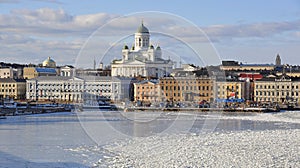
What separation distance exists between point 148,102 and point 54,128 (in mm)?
Result: 15951

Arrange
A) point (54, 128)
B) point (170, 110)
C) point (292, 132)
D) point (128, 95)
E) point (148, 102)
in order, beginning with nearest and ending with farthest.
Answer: point (292, 132)
point (54, 128)
point (170, 110)
point (148, 102)
point (128, 95)

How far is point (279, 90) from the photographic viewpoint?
1228 inches

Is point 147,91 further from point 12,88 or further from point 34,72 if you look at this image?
point 34,72

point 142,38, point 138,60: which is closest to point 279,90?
point 142,38

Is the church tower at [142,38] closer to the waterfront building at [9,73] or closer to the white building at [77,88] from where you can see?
the white building at [77,88]

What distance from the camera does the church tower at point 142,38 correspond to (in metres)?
31.0

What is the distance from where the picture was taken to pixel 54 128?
13898 mm

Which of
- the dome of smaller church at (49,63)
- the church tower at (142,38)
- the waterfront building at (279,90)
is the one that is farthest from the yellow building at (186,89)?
the dome of smaller church at (49,63)

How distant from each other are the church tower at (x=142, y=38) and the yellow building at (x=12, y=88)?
7892mm

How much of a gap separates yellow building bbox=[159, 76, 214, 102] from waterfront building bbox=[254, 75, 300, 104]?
14.5ft

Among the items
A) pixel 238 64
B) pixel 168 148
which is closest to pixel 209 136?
pixel 168 148

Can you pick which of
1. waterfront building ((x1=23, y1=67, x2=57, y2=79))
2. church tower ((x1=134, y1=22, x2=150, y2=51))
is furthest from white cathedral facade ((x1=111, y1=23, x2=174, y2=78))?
waterfront building ((x1=23, y1=67, x2=57, y2=79))

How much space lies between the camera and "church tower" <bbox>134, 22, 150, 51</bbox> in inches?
1221

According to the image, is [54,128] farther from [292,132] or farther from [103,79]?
[103,79]
